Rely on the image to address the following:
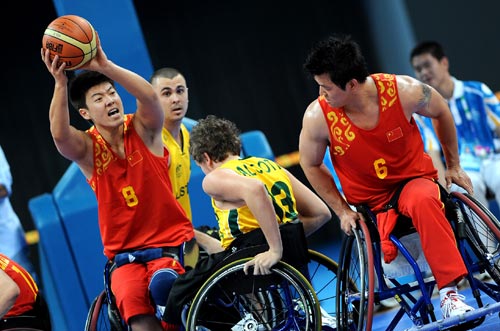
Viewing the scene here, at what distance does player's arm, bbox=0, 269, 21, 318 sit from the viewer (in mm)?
3971

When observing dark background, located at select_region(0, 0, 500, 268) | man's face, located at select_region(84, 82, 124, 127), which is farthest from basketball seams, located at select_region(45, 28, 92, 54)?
dark background, located at select_region(0, 0, 500, 268)

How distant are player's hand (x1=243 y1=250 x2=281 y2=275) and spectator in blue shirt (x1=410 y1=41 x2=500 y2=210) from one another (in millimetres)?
2220

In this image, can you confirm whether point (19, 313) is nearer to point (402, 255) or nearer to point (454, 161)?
point (402, 255)

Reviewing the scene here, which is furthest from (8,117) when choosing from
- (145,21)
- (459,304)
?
(459,304)

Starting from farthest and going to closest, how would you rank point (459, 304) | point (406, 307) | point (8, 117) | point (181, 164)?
point (8, 117) < point (181, 164) < point (406, 307) < point (459, 304)

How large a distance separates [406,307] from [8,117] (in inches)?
217

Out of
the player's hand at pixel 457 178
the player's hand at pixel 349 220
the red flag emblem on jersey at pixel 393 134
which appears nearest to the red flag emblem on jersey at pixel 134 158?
the player's hand at pixel 349 220

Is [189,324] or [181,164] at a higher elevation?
[181,164]

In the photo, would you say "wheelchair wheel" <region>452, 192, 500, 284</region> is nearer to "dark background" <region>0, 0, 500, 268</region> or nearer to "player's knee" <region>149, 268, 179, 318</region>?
"player's knee" <region>149, 268, 179, 318</region>

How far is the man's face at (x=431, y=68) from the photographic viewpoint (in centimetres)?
579

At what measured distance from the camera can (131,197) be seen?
13.5 feet

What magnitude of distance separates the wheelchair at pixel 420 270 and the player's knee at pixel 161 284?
2.45ft

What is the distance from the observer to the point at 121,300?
12.9 ft

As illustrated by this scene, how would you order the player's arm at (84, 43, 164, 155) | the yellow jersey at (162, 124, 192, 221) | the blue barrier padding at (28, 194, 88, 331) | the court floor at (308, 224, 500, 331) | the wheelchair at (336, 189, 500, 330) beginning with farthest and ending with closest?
the blue barrier padding at (28, 194, 88, 331)
the yellow jersey at (162, 124, 192, 221)
the court floor at (308, 224, 500, 331)
the player's arm at (84, 43, 164, 155)
the wheelchair at (336, 189, 500, 330)
